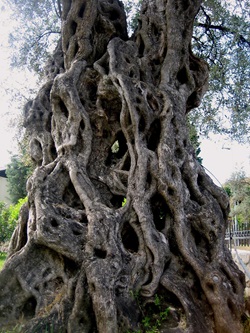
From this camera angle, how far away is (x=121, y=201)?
6062 mm

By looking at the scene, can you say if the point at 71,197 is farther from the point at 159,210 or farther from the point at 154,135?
the point at 154,135

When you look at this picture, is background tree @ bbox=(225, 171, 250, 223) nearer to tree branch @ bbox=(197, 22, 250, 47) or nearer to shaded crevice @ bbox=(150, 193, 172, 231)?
tree branch @ bbox=(197, 22, 250, 47)

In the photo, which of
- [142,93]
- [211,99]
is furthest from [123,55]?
[211,99]

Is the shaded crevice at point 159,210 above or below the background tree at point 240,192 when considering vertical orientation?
below

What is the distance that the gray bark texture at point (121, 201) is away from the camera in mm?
4320

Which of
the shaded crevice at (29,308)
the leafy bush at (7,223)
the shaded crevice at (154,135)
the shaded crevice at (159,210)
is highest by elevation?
the shaded crevice at (154,135)

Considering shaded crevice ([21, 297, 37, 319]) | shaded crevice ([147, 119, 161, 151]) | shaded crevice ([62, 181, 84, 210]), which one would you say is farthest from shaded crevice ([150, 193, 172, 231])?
shaded crevice ([21, 297, 37, 319])

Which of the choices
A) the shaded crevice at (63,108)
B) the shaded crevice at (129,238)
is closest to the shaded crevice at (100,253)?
the shaded crevice at (129,238)

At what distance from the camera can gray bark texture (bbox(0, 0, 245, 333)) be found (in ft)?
14.2

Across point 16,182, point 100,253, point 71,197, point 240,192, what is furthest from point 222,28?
point 16,182

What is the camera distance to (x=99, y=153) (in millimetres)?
6160

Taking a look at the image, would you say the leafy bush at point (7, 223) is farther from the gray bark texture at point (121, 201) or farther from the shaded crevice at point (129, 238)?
the shaded crevice at point (129, 238)

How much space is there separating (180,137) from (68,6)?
365 cm

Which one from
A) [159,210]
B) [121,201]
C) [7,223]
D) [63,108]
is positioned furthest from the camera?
[7,223]
